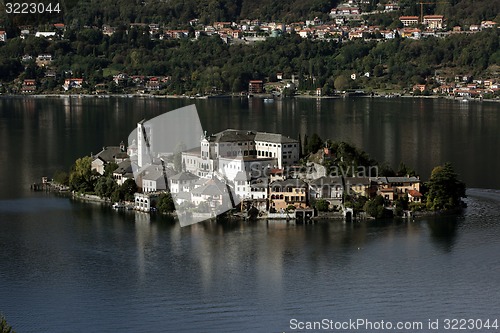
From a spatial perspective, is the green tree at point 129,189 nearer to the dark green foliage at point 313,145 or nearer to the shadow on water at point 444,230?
the dark green foliage at point 313,145

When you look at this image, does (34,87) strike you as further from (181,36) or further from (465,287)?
(465,287)

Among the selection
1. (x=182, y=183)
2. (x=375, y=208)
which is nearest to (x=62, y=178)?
(x=182, y=183)

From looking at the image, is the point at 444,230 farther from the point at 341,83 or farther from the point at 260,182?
the point at 341,83

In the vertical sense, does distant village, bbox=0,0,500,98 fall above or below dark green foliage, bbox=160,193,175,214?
above

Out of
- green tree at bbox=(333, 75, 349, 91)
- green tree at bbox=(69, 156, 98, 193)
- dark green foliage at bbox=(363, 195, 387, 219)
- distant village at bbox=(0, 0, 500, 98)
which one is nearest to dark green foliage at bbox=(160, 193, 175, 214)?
green tree at bbox=(69, 156, 98, 193)

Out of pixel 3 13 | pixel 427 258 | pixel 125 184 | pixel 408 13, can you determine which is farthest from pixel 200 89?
pixel 427 258

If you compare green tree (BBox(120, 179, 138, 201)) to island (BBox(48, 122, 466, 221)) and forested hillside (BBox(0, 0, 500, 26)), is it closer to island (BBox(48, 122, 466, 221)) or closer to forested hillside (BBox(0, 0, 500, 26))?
island (BBox(48, 122, 466, 221))

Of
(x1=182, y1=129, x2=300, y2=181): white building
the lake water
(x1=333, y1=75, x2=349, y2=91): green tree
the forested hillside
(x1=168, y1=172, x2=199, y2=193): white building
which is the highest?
the forested hillside
